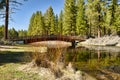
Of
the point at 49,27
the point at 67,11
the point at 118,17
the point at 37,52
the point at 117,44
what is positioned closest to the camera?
the point at 37,52

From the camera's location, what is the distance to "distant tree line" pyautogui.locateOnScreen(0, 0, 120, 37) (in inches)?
2387

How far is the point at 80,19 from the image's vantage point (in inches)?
2847

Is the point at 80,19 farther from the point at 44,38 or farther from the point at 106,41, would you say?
the point at 44,38

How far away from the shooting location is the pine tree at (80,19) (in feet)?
236

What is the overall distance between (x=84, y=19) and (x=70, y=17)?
12.9 feet

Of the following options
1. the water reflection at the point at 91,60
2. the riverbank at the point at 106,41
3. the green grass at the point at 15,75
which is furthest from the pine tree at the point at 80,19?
the green grass at the point at 15,75

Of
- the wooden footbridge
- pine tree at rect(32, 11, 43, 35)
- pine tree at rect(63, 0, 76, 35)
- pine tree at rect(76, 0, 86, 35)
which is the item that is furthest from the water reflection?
pine tree at rect(32, 11, 43, 35)

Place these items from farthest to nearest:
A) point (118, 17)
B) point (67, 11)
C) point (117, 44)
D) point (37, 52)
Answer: point (67, 11), point (118, 17), point (117, 44), point (37, 52)

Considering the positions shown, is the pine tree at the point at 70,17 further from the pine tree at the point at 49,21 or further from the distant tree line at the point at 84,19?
the pine tree at the point at 49,21

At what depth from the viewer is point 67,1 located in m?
73.0

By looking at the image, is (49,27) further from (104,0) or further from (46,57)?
(46,57)

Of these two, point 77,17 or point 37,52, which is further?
point 77,17

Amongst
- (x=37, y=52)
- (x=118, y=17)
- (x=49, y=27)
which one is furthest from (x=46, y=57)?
(x=49, y=27)

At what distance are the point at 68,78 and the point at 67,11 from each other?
204 ft
